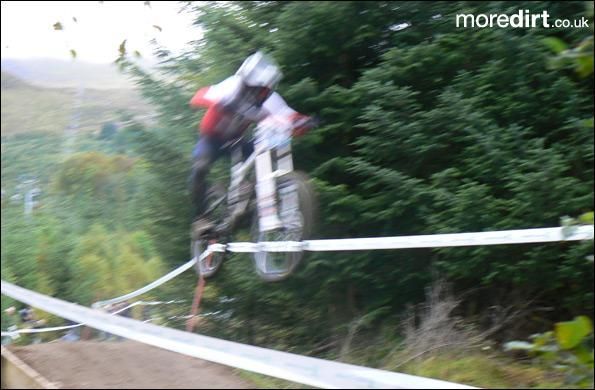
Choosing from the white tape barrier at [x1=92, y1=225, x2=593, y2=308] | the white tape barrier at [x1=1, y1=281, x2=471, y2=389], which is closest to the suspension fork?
the white tape barrier at [x1=92, y1=225, x2=593, y2=308]

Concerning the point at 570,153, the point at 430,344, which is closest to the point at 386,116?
the point at 570,153

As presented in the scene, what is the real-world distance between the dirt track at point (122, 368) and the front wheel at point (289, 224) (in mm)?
1236

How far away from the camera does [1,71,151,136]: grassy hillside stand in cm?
840

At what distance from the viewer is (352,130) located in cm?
555

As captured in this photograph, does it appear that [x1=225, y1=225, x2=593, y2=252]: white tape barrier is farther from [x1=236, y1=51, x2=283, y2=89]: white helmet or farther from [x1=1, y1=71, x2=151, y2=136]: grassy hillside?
[x1=1, y1=71, x2=151, y2=136]: grassy hillside

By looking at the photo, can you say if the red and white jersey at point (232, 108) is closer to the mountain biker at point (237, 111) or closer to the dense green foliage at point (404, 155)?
the mountain biker at point (237, 111)

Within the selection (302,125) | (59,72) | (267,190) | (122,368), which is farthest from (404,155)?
(59,72)

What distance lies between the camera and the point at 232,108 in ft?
18.2

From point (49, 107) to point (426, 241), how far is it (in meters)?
6.03

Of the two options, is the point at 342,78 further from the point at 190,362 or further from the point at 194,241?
the point at 190,362

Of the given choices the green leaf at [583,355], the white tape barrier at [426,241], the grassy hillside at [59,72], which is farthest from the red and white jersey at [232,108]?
the grassy hillside at [59,72]

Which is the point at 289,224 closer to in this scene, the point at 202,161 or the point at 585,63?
the point at 202,161

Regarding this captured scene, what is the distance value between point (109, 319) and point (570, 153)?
3053mm

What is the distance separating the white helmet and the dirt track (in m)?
1.96
